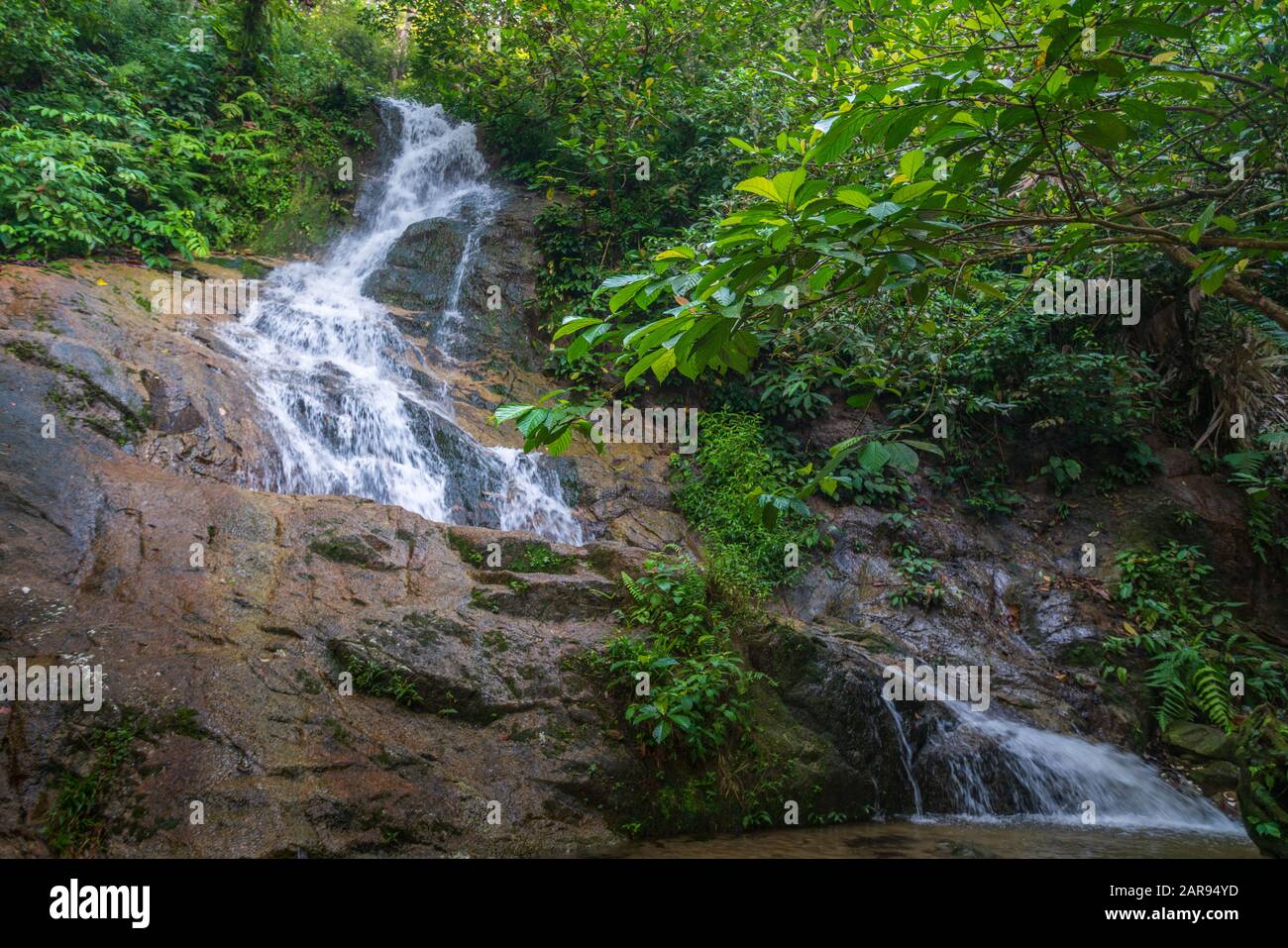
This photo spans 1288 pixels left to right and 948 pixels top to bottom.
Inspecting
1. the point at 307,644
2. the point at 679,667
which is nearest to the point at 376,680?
the point at 307,644

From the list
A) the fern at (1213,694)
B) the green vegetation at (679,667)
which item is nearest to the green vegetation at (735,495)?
the green vegetation at (679,667)

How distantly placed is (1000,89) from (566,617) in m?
4.78

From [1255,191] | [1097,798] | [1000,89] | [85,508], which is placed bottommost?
[1097,798]

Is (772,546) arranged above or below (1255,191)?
below

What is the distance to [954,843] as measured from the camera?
4629 millimetres

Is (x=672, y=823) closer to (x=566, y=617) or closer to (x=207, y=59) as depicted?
(x=566, y=617)

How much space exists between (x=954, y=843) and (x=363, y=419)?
703 cm

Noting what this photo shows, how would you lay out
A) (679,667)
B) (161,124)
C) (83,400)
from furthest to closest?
(161,124)
(83,400)
(679,667)

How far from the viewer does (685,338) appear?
145 cm

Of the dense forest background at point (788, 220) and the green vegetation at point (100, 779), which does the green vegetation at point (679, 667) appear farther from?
the green vegetation at point (100, 779)

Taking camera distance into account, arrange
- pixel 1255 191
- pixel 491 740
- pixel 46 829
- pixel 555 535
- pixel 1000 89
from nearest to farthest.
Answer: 1. pixel 1000 89
2. pixel 46 829
3. pixel 1255 191
4. pixel 491 740
5. pixel 555 535

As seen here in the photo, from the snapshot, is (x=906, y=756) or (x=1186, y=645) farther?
(x=1186, y=645)

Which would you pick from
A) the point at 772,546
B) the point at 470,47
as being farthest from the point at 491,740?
the point at 470,47

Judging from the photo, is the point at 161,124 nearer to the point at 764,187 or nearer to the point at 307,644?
the point at 307,644
